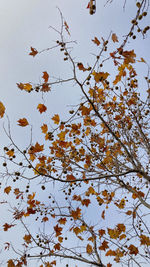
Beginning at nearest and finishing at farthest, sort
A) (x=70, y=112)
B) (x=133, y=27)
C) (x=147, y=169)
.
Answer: (x=133, y=27) < (x=70, y=112) < (x=147, y=169)

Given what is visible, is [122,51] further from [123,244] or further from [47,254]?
[47,254]

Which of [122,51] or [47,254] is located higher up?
[122,51]

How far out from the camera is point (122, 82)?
16.7 feet

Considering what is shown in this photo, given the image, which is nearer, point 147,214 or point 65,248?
point 147,214

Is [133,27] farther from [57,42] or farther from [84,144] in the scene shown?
[84,144]

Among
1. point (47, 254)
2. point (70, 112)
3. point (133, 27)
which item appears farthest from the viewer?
point (47, 254)

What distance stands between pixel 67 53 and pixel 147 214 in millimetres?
4220

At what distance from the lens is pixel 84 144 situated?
537 cm

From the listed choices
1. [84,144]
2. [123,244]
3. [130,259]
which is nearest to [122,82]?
[84,144]

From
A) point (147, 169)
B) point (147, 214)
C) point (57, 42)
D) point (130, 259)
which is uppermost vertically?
point (57, 42)

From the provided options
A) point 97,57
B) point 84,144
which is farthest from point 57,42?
point 84,144

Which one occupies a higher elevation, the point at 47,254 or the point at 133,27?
the point at 133,27

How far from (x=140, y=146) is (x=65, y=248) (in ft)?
12.3

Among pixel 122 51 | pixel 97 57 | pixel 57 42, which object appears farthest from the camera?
pixel 57 42
